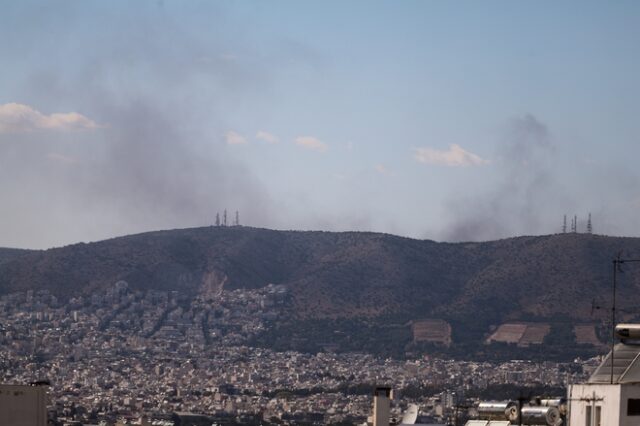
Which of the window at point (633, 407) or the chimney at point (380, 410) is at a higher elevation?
the window at point (633, 407)

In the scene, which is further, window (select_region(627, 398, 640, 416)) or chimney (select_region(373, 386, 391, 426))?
chimney (select_region(373, 386, 391, 426))

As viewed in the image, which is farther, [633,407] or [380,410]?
[380,410]

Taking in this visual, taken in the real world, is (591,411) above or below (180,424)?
above

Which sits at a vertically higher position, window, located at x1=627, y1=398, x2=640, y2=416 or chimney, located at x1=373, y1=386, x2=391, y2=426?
window, located at x1=627, y1=398, x2=640, y2=416

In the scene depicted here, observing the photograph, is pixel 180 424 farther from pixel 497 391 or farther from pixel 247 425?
pixel 497 391

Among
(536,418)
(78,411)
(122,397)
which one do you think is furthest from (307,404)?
(536,418)

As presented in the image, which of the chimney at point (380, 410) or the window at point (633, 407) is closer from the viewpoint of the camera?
the window at point (633, 407)

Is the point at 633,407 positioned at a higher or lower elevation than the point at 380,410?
higher

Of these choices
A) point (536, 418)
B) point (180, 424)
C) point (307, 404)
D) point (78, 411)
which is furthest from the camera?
point (307, 404)
